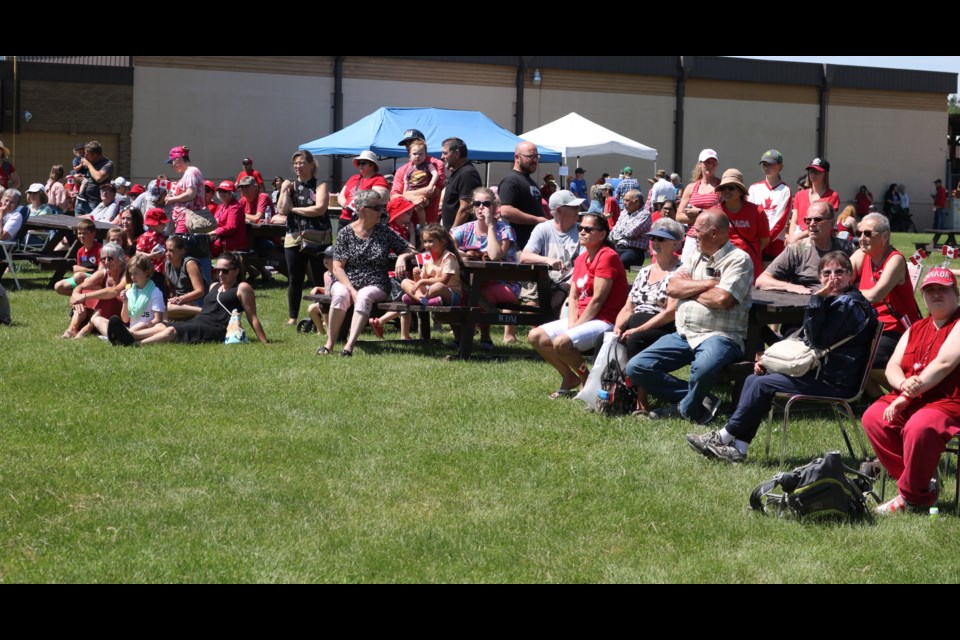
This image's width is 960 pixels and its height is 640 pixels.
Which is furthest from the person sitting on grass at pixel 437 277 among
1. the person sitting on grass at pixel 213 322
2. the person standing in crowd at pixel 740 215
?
the person standing in crowd at pixel 740 215

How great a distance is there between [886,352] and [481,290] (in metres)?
3.83

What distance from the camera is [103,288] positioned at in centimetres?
1162

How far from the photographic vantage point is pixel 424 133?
20.4 meters

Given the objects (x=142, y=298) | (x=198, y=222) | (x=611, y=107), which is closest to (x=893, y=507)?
(x=142, y=298)

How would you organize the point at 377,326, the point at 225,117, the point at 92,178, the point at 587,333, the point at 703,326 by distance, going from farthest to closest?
the point at 225,117 < the point at 92,178 < the point at 377,326 < the point at 587,333 < the point at 703,326

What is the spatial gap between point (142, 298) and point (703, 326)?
569 centimetres

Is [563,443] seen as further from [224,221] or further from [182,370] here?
[224,221]

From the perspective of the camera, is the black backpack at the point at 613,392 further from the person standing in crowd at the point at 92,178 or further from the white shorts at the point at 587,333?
the person standing in crowd at the point at 92,178

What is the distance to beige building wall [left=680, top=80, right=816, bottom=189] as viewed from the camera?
125 feet

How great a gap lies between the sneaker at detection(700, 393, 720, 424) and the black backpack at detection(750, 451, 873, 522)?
2.03m

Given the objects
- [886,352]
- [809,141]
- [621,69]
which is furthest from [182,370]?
[809,141]

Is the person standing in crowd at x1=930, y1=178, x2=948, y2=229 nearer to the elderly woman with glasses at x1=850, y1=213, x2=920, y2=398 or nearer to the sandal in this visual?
the sandal

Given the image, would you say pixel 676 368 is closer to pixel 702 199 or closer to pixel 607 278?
pixel 607 278

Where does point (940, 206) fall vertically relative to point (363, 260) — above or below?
above
